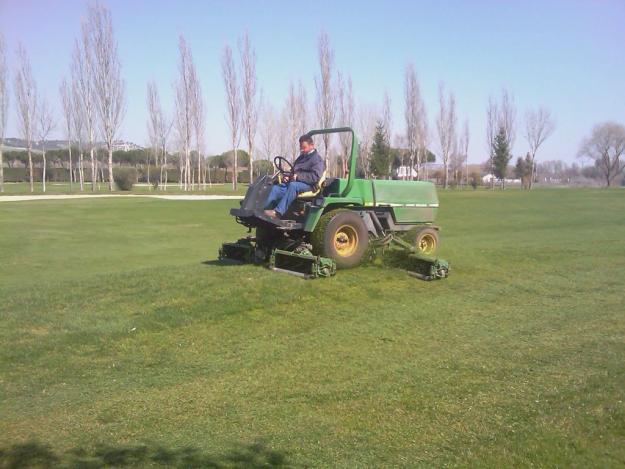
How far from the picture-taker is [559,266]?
9.99 metres

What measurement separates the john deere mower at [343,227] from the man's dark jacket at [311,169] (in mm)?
124

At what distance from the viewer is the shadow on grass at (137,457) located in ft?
11.9

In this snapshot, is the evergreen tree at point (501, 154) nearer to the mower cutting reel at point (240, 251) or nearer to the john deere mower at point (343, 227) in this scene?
the john deere mower at point (343, 227)

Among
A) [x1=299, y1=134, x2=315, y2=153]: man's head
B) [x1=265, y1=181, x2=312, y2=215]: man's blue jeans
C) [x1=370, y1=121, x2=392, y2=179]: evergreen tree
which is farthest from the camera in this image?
[x1=370, y1=121, x2=392, y2=179]: evergreen tree

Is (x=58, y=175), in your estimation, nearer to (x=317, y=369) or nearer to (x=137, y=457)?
(x=317, y=369)

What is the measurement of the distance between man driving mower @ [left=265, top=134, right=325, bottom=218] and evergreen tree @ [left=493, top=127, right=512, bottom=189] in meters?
70.0

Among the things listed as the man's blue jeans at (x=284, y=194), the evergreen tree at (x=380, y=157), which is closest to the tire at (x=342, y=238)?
the man's blue jeans at (x=284, y=194)

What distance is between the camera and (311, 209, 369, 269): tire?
7922 millimetres

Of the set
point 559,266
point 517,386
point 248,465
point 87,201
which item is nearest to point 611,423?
point 517,386

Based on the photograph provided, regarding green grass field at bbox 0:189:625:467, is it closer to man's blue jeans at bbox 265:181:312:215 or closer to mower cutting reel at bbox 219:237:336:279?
mower cutting reel at bbox 219:237:336:279

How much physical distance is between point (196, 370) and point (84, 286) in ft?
11.3

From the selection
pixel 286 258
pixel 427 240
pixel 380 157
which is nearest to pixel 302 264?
pixel 286 258

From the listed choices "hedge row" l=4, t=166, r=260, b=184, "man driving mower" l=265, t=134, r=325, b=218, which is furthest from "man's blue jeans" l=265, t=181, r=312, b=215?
"hedge row" l=4, t=166, r=260, b=184

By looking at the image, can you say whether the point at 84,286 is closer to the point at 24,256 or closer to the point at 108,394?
the point at 108,394
